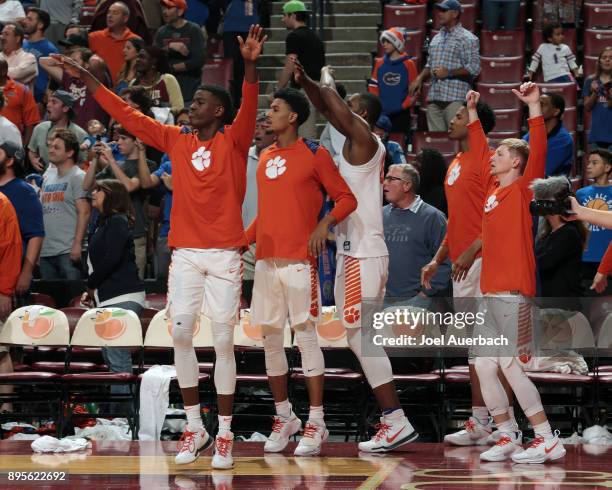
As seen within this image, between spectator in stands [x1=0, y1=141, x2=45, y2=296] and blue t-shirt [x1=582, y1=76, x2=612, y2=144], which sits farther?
blue t-shirt [x1=582, y1=76, x2=612, y2=144]

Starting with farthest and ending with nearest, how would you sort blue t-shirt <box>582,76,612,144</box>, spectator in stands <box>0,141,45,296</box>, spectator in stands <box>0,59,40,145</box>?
spectator in stands <box>0,59,40,145</box> < blue t-shirt <box>582,76,612,144</box> < spectator in stands <box>0,141,45,296</box>

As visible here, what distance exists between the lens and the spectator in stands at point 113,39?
14398mm

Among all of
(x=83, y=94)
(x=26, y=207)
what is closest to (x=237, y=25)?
(x=83, y=94)

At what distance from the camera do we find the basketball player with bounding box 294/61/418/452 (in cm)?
797

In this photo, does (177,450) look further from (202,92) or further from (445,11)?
(445,11)

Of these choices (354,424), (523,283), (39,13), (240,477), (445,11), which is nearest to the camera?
(240,477)

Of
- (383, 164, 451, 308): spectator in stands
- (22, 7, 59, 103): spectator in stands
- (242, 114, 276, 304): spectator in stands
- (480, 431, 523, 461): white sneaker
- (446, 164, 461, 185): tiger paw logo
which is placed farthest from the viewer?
(22, 7, 59, 103): spectator in stands

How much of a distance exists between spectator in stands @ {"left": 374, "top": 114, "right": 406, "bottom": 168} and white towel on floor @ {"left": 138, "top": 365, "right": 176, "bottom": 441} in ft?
9.97

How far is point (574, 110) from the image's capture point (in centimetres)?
1392

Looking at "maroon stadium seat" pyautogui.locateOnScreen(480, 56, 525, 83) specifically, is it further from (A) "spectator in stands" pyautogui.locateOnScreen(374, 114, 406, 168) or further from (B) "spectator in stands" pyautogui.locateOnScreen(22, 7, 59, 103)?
(B) "spectator in stands" pyautogui.locateOnScreen(22, 7, 59, 103)

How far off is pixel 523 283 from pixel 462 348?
2.11 metres

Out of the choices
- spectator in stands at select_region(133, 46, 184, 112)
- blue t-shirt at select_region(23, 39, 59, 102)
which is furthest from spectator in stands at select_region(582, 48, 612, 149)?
blue t-shirt at select_region(23, 39, 59, 102)

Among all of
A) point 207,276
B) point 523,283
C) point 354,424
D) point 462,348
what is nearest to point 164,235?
point 354,424

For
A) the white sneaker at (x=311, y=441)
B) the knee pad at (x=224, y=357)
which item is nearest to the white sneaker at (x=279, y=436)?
the white sneaker at (x=311, y=441)
